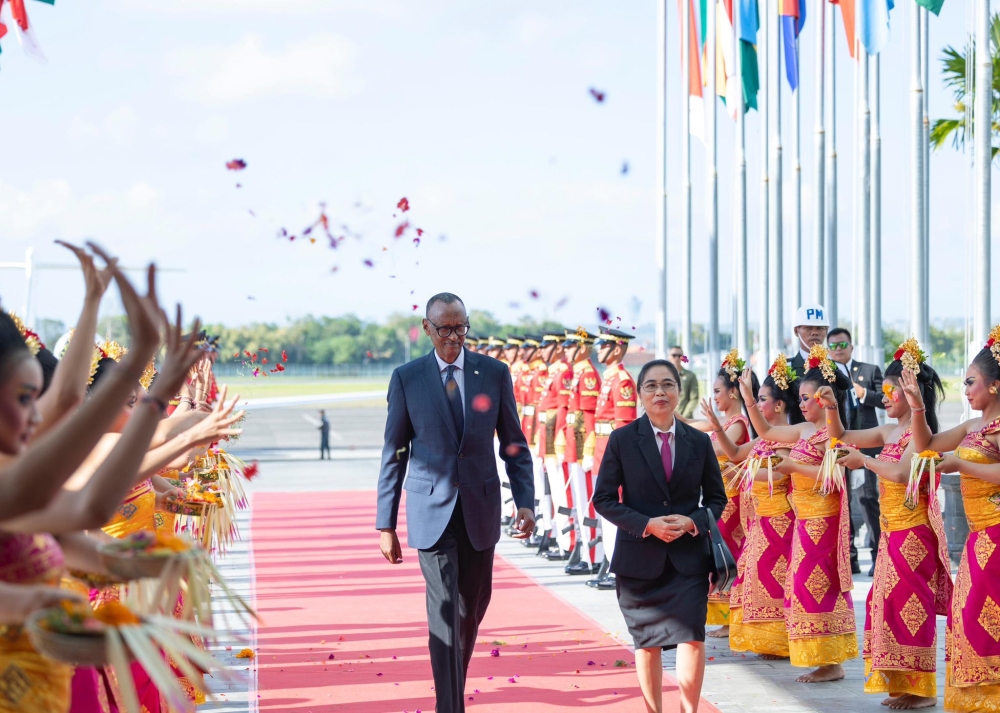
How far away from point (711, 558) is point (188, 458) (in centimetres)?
241


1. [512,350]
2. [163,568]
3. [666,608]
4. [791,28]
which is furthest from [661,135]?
[163,568]

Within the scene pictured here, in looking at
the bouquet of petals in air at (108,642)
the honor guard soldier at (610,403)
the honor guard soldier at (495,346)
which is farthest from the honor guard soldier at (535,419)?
the bouquet of petals in air at (108,642)

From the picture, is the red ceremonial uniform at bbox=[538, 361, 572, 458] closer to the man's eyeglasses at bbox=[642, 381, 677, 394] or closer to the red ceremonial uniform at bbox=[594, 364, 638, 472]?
the red ceremonial uniform at bbox=[594, 364, 638, 472]

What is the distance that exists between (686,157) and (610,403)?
10974mm

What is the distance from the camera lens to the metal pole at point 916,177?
13109mm

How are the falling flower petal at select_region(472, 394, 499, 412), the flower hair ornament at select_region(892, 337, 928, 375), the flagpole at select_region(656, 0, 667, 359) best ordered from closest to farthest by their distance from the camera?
1. the falling flower petal at select_region(472, 394, 499, 412)
2. the flower hair ornament at select_region(892, 337, 928, 375)
3. the flagpole at select_region(656, 0, 667, 359)

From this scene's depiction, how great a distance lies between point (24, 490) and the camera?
229cm

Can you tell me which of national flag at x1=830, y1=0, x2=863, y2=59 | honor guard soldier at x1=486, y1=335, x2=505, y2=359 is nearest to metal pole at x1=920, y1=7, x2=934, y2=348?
national flag at x1=830, y1=0, x2=863, y2=59

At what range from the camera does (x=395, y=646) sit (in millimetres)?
8352

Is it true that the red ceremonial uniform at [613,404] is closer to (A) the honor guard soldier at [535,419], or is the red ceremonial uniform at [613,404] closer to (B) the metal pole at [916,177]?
(A) the honor guard soldier at [535,419]

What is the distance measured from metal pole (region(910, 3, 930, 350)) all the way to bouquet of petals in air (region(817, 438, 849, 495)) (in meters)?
6.33

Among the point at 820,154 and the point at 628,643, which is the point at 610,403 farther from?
the point at 820,154

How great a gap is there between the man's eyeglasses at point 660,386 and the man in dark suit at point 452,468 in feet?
2.19

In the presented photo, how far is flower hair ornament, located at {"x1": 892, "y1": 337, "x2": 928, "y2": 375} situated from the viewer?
266 inches
